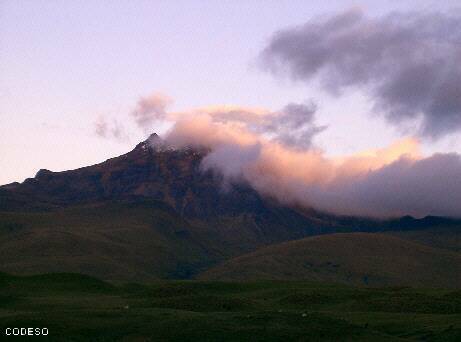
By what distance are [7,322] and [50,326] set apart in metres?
3.61

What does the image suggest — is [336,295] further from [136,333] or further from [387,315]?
[136,333]

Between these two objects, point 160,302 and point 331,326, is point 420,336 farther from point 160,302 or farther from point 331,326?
point 160,302

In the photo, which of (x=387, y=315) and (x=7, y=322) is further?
(x=387, y=315)

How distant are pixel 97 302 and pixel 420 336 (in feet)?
131

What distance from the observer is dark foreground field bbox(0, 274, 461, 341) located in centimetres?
A: 6544

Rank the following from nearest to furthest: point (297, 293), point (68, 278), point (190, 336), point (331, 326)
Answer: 1. point (190, 336)
2. point (331, 326)
3. point (297, 293)
4. point (68, 278)

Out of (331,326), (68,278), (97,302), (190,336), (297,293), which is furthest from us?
(68,278)

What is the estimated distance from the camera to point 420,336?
236ft

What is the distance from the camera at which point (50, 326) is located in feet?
215

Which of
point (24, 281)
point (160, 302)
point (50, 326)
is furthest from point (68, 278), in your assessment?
point (50, 326)

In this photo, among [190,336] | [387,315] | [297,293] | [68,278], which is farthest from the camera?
[68,278]

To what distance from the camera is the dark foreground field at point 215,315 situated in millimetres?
65438

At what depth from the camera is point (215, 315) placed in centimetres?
7450

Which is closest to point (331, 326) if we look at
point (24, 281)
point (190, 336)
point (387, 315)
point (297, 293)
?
point (190, 336)
